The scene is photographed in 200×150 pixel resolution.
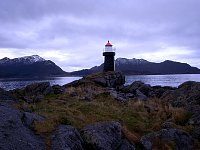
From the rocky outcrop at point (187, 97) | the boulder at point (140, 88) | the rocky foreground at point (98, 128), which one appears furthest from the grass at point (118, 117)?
the boulder at point (140, 88)

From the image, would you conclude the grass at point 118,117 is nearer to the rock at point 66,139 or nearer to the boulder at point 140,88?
the rock at point 66,139

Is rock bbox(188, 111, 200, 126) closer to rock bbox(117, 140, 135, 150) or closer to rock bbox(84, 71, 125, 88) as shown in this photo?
rock bbox(117, 140, 135, 150)

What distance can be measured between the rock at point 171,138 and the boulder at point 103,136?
118 cm

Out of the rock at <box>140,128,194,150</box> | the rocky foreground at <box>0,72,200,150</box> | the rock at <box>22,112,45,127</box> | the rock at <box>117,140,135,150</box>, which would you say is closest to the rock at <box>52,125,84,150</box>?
the rocky foreground at <box>0,72,200,150</box>

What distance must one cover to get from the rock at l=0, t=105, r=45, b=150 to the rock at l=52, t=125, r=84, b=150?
22.2 inches

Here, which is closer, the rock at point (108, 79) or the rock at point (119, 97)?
the rock at point (119, 97)

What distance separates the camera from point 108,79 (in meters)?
47.7

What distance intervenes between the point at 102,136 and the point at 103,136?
48 millimetres

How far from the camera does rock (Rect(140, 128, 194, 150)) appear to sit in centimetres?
1507

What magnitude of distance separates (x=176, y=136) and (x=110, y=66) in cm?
4114

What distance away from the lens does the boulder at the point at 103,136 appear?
43.1ft

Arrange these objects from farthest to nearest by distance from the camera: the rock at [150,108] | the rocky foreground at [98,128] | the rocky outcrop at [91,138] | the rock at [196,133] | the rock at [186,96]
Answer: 1. the rock at [186,96]
2. the rock at [150,108]
3. the rock at [196,133]
4. the rocky outcrop at [91,138]
5. the rocky foreground at [98,128]

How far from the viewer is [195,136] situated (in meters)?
16.7

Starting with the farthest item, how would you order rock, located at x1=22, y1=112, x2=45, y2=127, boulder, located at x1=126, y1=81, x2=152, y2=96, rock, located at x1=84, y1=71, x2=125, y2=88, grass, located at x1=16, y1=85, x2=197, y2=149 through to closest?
rock, located at x1=84, y1=71, x2=125, y2=88
boulder, located at x1=126, y1=81, x2=152, y2=96
grass, located at x1=16, y1=85, x2=197, y2=149
rock, located at x1=22, y1=112, x2=45, y2=127
